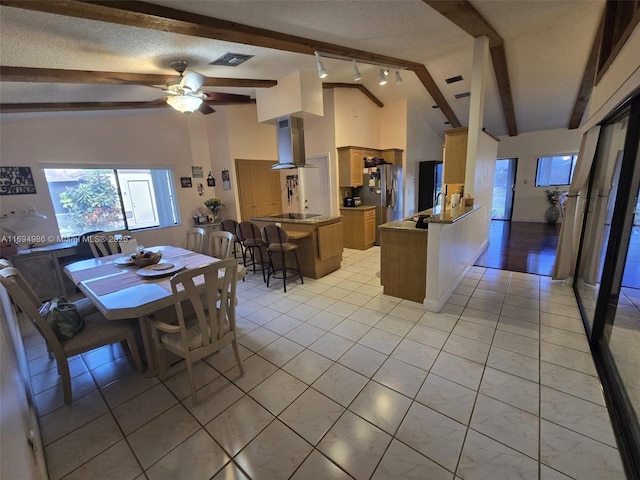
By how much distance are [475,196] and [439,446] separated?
3.83 meters

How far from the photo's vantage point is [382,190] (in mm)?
5965

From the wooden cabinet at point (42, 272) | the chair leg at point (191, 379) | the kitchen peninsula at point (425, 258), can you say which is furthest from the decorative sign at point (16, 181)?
the kitchen peninsula at point (425, 258)

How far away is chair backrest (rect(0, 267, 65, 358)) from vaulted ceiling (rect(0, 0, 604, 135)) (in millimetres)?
1620

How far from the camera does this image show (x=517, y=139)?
8.06 meters

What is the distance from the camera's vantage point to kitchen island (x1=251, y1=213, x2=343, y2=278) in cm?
411

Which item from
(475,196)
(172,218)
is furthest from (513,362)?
(172,218)

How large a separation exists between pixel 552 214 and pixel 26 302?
10.4 m

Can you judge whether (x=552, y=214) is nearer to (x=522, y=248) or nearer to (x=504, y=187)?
(x=504, y=187)

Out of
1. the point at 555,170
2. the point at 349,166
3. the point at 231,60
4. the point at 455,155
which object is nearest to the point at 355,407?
the point at 231,60

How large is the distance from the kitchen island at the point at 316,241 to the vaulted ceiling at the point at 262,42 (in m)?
2.15

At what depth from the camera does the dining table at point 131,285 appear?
1.78 metres

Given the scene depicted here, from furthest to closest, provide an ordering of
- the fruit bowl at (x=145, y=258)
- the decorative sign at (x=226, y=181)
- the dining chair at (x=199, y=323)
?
the decorative sign at (x=226, y=181) < the fruit bowl at (x=145, y=258) < the dining chair at (x=199, y=323)

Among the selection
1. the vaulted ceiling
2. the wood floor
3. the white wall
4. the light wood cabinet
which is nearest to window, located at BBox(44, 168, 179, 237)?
the vaulted ceiling

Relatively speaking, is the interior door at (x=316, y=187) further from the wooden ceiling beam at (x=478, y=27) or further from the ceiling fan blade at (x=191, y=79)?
the ceiling fan blade at (x=191, y=79)
